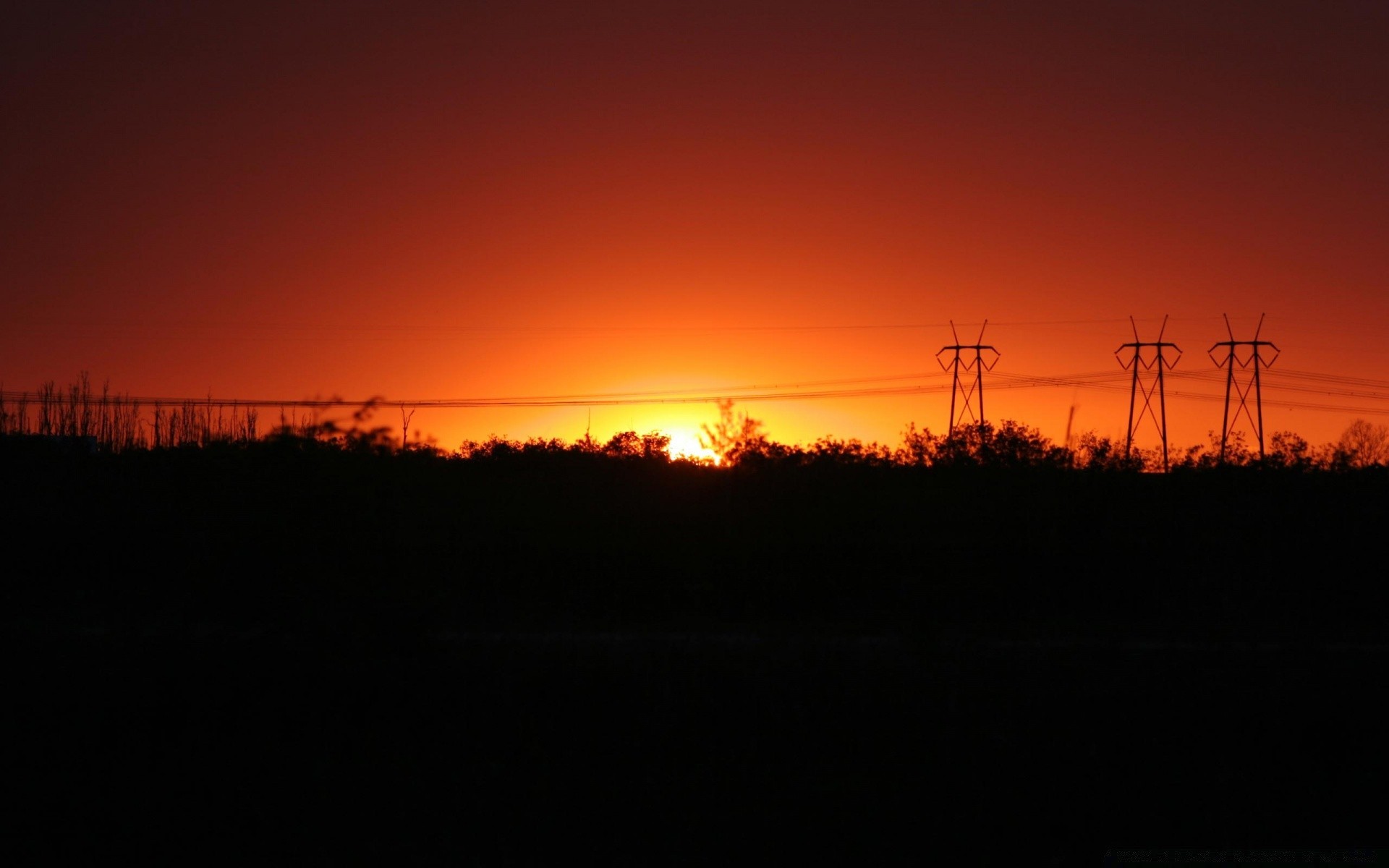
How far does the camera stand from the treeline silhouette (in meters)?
14.3

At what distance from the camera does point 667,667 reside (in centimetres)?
1719

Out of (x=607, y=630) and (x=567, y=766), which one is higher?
(x=607, y=630)

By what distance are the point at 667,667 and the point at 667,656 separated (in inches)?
7.3

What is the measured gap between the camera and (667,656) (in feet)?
56.8

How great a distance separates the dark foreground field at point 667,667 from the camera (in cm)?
1416

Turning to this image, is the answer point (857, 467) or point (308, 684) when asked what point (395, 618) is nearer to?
point (308, 684)

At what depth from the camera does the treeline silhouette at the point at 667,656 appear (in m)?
14.3

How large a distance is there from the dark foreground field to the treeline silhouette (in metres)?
0.06

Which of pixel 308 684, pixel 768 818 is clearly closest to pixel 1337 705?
pixel 768 818

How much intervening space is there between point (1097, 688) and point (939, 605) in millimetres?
6327

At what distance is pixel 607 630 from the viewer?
21.5 metres

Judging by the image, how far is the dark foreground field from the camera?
14.2 metres

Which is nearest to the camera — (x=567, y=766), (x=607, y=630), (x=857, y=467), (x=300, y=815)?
(x=300, y=815)

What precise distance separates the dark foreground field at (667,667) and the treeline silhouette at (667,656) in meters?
0.06
